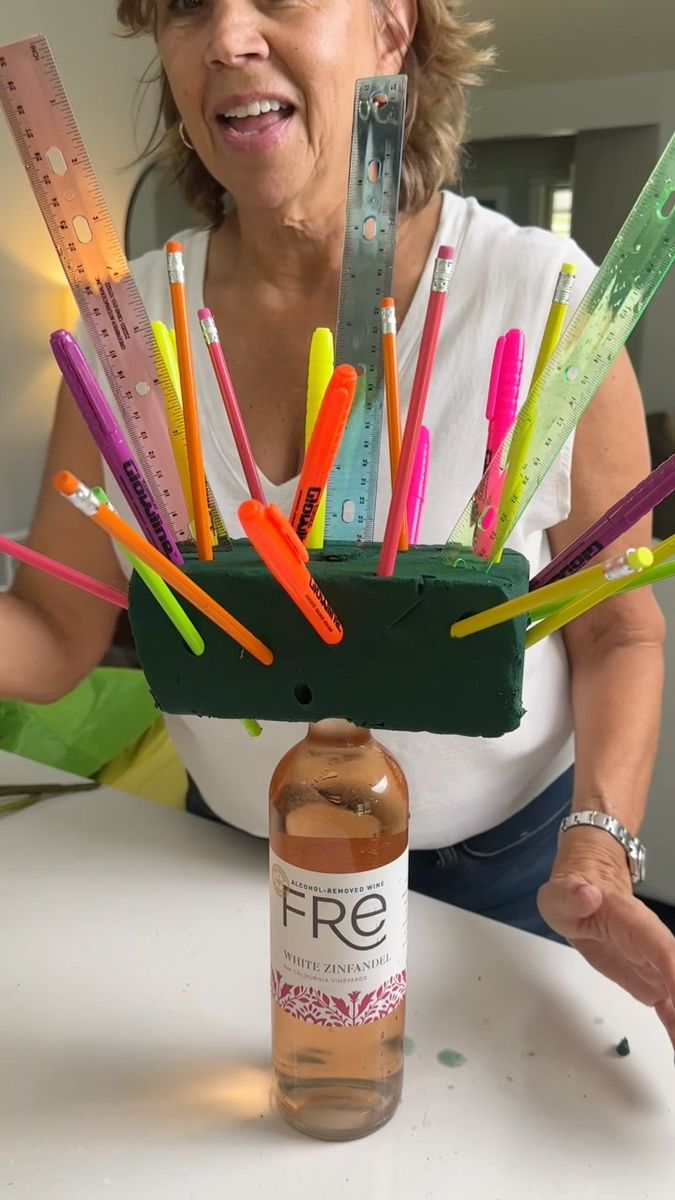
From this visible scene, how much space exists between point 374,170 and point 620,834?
43cm

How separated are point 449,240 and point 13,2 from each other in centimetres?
181

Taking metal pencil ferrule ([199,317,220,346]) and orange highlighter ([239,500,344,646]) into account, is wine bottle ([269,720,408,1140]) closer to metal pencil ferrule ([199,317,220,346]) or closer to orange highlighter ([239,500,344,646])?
orange highlighter ([239,500,344,646])

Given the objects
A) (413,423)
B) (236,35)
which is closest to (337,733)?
(413,423)

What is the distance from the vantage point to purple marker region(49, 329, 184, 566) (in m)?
0.36

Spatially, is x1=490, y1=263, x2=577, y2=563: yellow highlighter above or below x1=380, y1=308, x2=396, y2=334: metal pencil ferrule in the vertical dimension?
below

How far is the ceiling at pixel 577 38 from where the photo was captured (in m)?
1.71

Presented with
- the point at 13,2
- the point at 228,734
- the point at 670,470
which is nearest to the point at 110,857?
the point at 228,734

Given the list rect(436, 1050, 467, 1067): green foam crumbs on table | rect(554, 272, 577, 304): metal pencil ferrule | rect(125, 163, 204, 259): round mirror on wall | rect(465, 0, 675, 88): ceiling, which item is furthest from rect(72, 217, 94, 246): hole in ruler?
rect(125, 163, 204, 259): round mirror on wall

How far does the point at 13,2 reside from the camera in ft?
6.60

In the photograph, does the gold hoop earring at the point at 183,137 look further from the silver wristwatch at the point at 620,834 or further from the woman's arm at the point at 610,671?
the silver wristwatch at the point at 620,834

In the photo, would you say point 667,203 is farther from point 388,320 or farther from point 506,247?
point 506,247

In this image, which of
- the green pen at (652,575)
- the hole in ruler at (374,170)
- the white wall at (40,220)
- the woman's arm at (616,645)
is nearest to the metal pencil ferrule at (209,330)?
the hole in ruler at (374,170)

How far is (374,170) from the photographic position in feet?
1.48

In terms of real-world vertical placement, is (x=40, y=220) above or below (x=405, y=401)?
above
